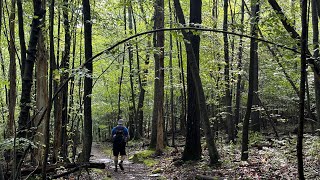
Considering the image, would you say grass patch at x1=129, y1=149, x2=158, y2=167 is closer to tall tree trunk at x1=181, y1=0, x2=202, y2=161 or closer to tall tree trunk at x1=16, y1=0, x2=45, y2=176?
tall tree trunk at x1=181, y1=0, x2=202, y2=161

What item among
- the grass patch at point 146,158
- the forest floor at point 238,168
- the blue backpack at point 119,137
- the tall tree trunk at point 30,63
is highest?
the tall tree trunk at point 30,63

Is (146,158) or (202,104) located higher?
(202,104)

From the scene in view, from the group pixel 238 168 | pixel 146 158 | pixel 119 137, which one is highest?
pixel 119 137

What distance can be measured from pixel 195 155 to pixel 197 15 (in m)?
4.56

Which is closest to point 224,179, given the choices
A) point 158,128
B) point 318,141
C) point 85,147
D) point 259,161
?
point 259,161

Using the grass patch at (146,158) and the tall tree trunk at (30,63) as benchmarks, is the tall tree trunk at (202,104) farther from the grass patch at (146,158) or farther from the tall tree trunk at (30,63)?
the tall tree trunk at (30,63)

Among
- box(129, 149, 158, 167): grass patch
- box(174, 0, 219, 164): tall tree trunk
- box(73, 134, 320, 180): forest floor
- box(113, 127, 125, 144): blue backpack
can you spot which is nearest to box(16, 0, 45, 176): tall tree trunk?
box(73, 134, 320, 180): forest floor

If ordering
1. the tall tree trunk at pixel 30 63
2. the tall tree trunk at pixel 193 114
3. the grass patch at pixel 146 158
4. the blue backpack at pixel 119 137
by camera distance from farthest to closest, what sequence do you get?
the grass patch at pixel 146 158, the blue backpack at pixel 119 137, the tall tree trunk at pixel 193 114, the tall tree trunk at pixel 30 63

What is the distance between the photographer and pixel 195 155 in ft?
33.7

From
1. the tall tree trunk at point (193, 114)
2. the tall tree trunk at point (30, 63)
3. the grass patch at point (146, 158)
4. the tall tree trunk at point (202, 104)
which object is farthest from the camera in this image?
the grass patch at point (146, 158)

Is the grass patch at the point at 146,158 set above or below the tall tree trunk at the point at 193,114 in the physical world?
below

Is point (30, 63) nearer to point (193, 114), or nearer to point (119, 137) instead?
point (193, 114)

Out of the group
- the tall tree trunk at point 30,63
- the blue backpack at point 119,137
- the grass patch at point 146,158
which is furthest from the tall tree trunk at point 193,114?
the tall tree trunk at point 30,63

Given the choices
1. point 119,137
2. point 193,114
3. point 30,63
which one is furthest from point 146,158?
point 30,63
